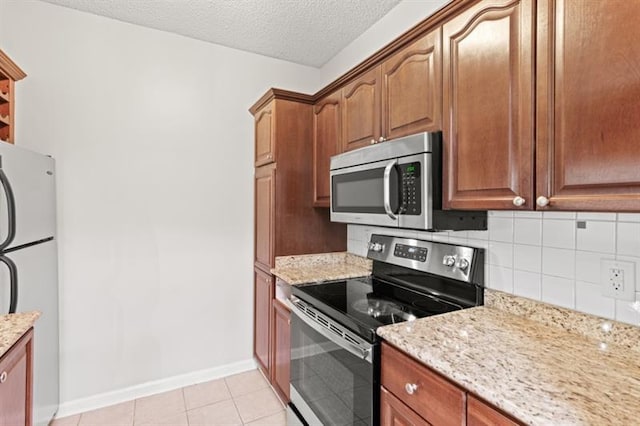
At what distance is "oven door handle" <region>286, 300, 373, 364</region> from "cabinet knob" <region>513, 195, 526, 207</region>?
0.74 m

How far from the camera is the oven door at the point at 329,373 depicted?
4.29 ft

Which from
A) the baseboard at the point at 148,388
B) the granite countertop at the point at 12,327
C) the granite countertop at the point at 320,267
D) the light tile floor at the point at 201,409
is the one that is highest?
the granite countertop at the point at 320,267

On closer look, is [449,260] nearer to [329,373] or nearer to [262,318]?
[329,373]

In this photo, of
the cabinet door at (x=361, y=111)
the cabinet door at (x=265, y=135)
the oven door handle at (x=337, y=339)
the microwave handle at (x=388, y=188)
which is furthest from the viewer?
the cabinet door at (x=265, y=135)

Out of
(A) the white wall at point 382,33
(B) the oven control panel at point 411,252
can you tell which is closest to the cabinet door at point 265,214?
(B) the oven control panel at point 411,252

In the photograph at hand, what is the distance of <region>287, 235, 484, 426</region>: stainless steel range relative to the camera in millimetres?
1363

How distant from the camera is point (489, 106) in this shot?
121cm

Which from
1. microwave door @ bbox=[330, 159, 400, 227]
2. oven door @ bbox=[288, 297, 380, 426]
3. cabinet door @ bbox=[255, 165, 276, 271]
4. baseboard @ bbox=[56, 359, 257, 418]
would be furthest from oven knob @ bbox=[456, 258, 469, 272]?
baseboard @ bbox=[56, 359, 257, 418]

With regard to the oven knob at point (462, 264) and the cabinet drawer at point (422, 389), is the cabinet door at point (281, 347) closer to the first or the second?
the cabinet drawer at point (422, 389)

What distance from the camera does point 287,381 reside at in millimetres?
2107

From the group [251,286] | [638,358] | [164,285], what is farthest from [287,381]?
[638,358]

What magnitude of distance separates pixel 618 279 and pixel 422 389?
77 cm

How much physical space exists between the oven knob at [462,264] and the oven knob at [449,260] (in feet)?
0.08

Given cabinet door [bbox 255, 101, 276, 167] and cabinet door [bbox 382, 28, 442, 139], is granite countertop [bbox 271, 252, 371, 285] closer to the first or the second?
cabinet door [bbox 255, 101, 276, 167]
